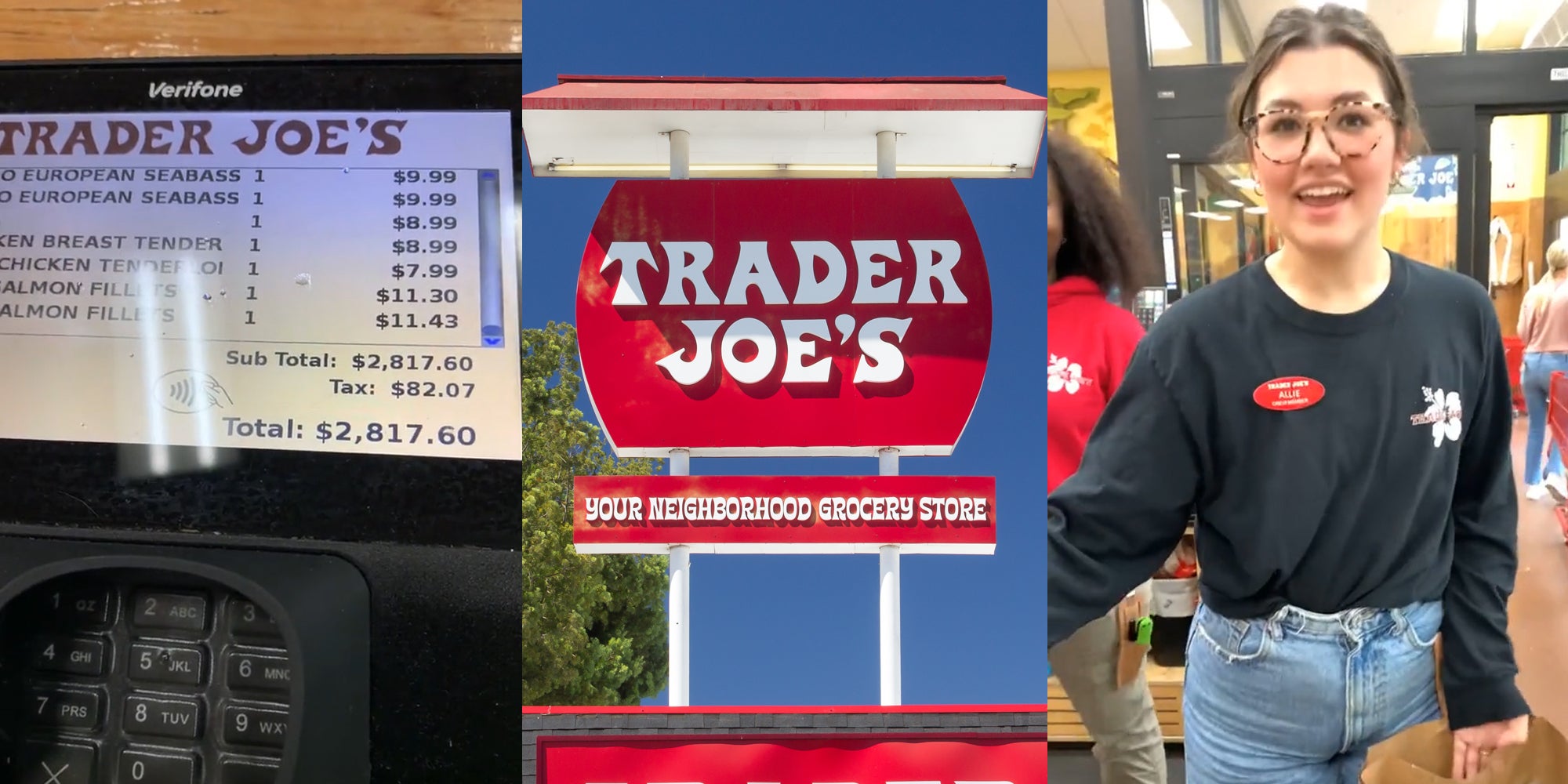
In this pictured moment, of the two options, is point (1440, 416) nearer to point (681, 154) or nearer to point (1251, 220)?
point (1251, 220)

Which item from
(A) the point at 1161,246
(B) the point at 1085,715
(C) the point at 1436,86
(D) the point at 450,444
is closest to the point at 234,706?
(D) the point at 450,444

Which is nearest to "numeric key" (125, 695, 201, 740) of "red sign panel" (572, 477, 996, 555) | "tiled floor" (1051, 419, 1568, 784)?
A: "red sign panel" (572, 477, 996, 555)

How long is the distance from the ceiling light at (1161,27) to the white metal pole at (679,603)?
0.44m

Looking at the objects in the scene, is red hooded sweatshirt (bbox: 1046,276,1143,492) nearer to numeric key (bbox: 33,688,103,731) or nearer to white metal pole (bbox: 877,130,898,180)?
white metal pole (bbox: 877,130,898,180)

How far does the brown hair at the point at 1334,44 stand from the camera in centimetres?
72

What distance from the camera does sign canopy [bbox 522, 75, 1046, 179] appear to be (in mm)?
702

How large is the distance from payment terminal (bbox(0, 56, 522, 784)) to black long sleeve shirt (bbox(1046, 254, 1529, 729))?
44 centimetres

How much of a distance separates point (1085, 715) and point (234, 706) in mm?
621

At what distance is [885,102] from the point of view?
696 mm

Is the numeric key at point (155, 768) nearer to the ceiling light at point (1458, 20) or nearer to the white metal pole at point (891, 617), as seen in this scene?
the white metal pole at point (891, 617)

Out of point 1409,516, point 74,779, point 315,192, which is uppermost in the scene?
point 315,192

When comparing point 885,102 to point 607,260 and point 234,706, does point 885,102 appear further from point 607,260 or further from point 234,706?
point 234,706

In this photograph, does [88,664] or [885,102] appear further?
[88,664]

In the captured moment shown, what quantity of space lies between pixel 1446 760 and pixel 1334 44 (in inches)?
20.4
